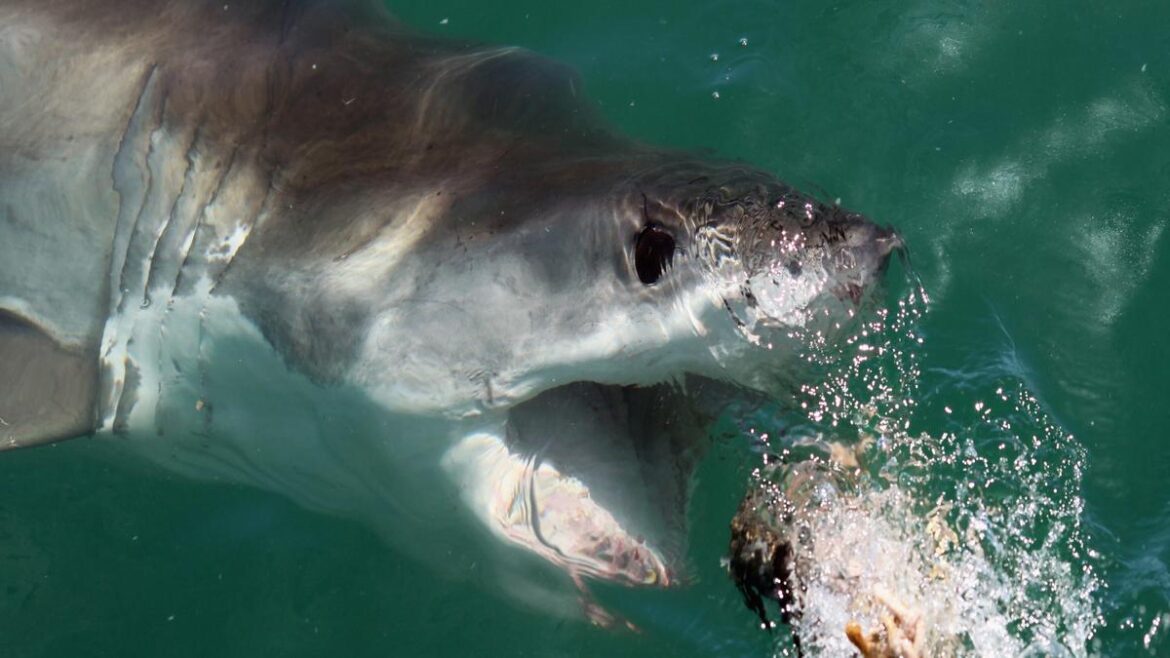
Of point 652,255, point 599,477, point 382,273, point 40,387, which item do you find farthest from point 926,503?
point 40,387

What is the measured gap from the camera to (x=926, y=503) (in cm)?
277

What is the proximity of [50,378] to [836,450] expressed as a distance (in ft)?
5.30

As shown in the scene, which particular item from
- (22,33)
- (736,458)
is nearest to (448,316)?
(736,458)

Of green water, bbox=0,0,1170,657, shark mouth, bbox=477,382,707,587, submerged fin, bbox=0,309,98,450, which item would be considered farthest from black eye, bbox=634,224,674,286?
submerged fin, bbox=0,309,98,450

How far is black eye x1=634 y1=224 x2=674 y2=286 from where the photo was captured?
2.35 meters

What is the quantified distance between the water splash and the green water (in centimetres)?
7

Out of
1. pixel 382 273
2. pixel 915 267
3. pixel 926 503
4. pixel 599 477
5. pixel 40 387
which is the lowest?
pixel 915 267

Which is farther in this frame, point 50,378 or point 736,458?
point 50,378

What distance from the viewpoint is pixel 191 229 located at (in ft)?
9.09

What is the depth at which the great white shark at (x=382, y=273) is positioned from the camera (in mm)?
2363

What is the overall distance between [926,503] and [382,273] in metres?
1.18

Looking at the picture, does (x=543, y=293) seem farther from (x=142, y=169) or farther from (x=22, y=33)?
(x=22, y=33)

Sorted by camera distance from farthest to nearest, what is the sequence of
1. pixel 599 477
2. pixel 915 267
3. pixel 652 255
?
pixel 915 267
pixel 599 477
pixel 652 255

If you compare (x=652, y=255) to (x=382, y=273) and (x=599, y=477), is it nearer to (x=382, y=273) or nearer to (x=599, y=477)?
(x=599, y=477)
